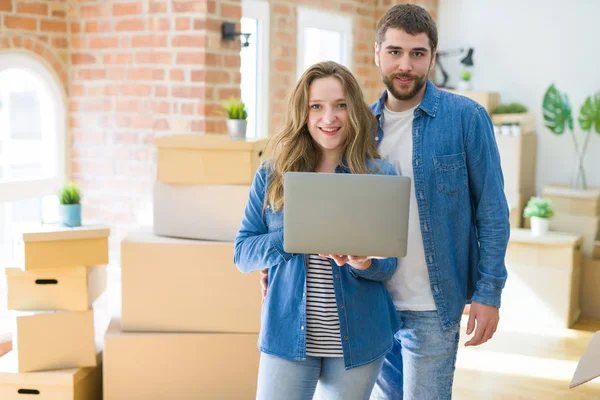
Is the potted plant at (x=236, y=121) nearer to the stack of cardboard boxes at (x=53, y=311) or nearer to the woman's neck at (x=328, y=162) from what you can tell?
the stack of cardboard boxes at (x=53, y=311)

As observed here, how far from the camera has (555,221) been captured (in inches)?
183

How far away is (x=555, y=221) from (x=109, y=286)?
9.16 feet

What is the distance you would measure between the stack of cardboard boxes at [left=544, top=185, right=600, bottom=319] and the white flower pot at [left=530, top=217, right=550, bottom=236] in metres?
0.26

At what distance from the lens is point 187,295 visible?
8.86 ft

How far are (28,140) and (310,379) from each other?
8.54 ft

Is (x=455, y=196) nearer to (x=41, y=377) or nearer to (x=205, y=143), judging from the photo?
(x=205, y=143)

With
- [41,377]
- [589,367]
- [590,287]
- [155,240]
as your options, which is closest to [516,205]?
[590,287]

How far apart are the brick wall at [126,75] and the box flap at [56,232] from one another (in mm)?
980

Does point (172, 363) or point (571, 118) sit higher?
point (571, 118)

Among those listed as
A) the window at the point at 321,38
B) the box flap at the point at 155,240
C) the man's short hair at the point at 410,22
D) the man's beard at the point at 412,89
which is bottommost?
the box flap at the point at 155,240

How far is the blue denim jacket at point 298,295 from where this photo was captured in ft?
5.30

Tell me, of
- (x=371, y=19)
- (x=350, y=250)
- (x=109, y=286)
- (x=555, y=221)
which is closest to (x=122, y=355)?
(x=109, y=286)

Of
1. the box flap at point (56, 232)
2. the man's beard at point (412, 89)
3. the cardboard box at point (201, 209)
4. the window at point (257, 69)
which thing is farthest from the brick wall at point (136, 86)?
the man's beard at point (412, 89)

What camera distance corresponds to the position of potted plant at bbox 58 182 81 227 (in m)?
2.76
